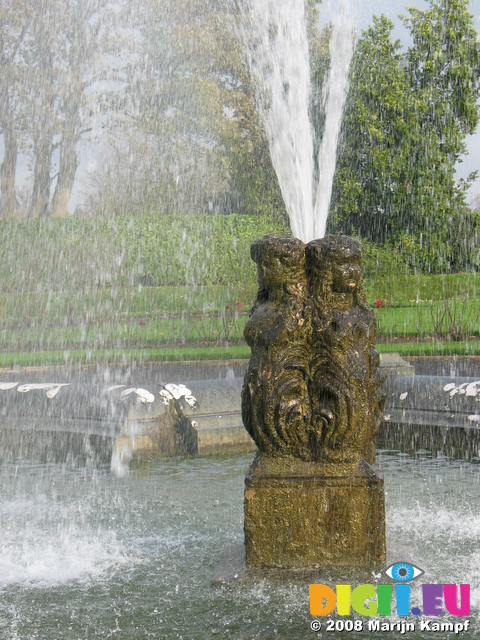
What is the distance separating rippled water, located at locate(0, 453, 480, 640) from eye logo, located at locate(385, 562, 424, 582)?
0.28ft

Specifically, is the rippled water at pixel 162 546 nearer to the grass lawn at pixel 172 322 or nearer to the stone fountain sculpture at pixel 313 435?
the stone fountain sculpture at pixel 313 435

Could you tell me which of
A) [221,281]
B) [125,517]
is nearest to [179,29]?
[221,281]

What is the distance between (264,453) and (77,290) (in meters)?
15.0

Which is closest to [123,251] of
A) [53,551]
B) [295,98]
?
[295,98]

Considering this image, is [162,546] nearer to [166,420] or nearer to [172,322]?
[166,420]

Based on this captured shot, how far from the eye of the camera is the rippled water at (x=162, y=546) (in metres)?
2.91

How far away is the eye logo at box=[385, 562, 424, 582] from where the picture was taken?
A: 312cm

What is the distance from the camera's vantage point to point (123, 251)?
59.8 feet

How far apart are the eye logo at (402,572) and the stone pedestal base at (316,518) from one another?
0.05m

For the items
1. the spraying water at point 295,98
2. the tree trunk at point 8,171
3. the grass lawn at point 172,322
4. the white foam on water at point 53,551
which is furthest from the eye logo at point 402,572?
the tree trunk at point 8,171

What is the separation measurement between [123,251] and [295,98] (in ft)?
20.5

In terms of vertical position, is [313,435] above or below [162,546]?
above

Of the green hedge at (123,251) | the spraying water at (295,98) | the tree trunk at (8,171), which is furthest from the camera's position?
the tree trunk at (8,171)

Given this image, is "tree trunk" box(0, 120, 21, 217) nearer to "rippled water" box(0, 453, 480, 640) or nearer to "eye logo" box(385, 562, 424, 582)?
"rippled water" box(0, 453, 480, 640)
